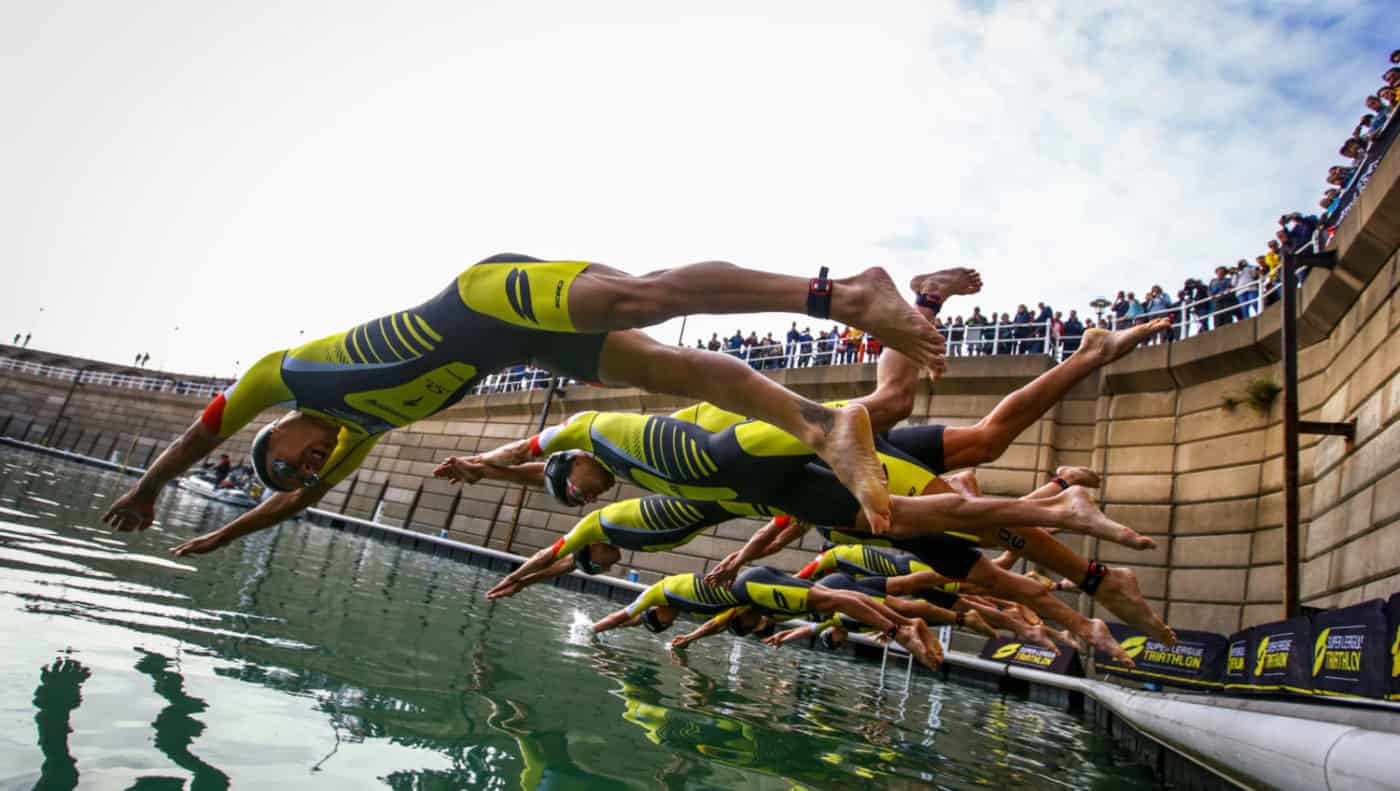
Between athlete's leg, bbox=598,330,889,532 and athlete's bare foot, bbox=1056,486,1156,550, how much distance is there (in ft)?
4.65

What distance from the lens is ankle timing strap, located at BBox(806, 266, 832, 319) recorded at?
9.68 ft

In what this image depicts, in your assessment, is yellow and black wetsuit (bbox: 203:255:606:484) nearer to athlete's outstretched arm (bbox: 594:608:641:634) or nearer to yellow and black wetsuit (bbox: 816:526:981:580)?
yellow and black wetsuit (bbox: 816:526:981:580)

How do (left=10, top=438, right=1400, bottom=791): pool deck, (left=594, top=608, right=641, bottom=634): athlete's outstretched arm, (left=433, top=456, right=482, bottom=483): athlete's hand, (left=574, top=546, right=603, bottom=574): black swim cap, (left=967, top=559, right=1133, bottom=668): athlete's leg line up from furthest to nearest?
(left=594, top=608, right=641, bottom=634): athlete's outstretched arm, (left=574, top=546, right=603, bottom=574): black swim cap, (left=433, top=456, right=482, bottom=483): athlete's hand, (left=967, top=559, right=1133, bottom=668): athlete's leg, (left=10, top=438, right=1400, bottom=791): pool deck

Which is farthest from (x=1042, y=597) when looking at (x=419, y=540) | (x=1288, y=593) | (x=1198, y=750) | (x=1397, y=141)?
(x=419, y=540)

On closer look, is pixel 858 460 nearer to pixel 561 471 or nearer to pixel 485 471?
pixel 561 471

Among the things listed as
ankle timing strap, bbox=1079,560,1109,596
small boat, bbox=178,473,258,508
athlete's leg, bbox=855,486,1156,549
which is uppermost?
athlete's leg, bbox=855,486,1156,549

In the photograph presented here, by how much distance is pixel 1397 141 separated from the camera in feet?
23.9

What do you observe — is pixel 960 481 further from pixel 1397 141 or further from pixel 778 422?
pixel 1397 141

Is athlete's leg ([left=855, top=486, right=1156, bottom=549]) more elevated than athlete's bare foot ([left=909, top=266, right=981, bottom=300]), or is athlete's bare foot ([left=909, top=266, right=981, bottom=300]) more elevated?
athlete's bare foot ([left=909, top=266, right=981, bottom=300])

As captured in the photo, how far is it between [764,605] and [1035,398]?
3218 millimetres

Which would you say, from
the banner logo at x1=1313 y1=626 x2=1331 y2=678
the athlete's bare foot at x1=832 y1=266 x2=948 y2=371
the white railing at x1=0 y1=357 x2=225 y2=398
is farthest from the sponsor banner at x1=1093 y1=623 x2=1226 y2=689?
the white railing at x1=0 y1=357 x2=225 y2=398

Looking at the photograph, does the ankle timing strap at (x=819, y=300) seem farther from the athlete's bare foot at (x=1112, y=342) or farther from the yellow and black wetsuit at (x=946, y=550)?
the athlete's bare foot at (x=1112, y=342)

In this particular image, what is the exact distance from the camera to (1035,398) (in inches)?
200

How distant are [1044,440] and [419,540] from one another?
16.9 meters
